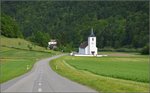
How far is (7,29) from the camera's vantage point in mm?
167500

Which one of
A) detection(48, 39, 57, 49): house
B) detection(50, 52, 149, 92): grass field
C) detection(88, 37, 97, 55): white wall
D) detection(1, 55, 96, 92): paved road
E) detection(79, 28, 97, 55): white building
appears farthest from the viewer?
detection(48, 39, 57, 49): house

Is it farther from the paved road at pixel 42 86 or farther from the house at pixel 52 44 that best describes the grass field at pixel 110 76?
the house at pixel 52 44

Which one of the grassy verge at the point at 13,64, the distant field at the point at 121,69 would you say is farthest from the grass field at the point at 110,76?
the grassy verge at the point at 13,64

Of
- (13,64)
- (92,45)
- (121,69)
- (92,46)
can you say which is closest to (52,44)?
(92,45)

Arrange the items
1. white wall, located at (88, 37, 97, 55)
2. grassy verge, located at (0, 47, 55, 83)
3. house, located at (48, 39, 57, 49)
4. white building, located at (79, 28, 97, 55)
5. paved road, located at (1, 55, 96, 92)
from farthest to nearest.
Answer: house, located at (48, 39, 57, 49) → white wall, located at (88, 37, 97, 55) → white building, located at (79, 28, 97, 55) → grassy verge, located at (0, 47, 55, 83) → paved road, located at (1, 55, 96, 92)

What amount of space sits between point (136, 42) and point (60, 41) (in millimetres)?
158538

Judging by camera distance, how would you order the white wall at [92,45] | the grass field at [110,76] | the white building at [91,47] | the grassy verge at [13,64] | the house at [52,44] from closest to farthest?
the grass field at [110,76]
the grassy verge at [13,64]
the white building at [91,47]
the white wall at [92,45]
the house at [52,44]

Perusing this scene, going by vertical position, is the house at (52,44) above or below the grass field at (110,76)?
above

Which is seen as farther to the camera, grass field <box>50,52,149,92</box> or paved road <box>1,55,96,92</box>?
grass field <box>50,52,149,92</box>

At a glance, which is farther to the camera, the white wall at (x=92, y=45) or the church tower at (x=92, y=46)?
the white wall at (x=92, y=45)

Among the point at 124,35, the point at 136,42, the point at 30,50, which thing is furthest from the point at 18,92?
the point at 30,50

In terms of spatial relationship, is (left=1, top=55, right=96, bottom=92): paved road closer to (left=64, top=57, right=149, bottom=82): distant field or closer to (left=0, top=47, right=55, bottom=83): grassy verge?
(left=0, top=47, right=55, bottom=83): grassy verge

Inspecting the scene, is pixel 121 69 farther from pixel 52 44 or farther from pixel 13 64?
pixel 52 44

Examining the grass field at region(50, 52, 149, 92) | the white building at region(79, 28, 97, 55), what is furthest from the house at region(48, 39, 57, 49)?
the grass field at region(50, 52, 149, 92)
